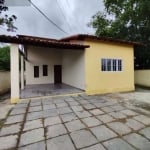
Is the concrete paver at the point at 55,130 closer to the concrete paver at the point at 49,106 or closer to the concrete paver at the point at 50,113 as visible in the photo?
the concrete paver at the point at 50,113

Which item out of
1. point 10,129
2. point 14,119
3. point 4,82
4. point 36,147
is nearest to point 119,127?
point 36,147

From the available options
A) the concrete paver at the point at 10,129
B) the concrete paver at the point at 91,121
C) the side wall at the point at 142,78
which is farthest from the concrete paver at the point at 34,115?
the side wall at the point at 142,78

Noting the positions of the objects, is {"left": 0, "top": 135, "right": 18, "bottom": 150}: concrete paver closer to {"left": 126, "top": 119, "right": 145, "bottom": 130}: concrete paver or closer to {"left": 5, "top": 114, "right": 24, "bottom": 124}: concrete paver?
{"left": 5, "top": 114, "right": 24, "bottom": 124}: concrete paver

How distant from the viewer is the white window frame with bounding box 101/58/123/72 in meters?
10.1

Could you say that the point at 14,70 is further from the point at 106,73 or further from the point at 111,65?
the point at 111,65

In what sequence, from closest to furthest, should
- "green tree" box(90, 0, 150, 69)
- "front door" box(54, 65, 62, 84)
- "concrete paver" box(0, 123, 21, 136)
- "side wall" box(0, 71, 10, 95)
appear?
"concrete paver" box(0, 123, 21, 136)
"side wall" box(0, 71, 10, 95)
"green tree" box(90, 0, 150, 69)
"front door" box(54, 65, 62, 84)

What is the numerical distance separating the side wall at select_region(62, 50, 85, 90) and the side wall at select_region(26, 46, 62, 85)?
1005 millimetres

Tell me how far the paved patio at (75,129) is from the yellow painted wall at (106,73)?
3.41 m

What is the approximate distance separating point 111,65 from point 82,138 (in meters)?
7.46

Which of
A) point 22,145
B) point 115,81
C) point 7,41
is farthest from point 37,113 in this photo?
point 115,81

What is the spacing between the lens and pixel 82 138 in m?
3.77

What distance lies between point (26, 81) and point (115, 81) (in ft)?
25.9

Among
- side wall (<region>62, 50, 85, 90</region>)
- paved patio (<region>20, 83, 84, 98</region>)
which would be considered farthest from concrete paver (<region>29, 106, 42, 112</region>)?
side wall (<region>62, 50, 85, 90</region>)

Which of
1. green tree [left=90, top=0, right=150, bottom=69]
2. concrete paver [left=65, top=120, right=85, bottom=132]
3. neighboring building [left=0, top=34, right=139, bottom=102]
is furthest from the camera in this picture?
green tree [left=90, top=0, right=150, bottom=69]
